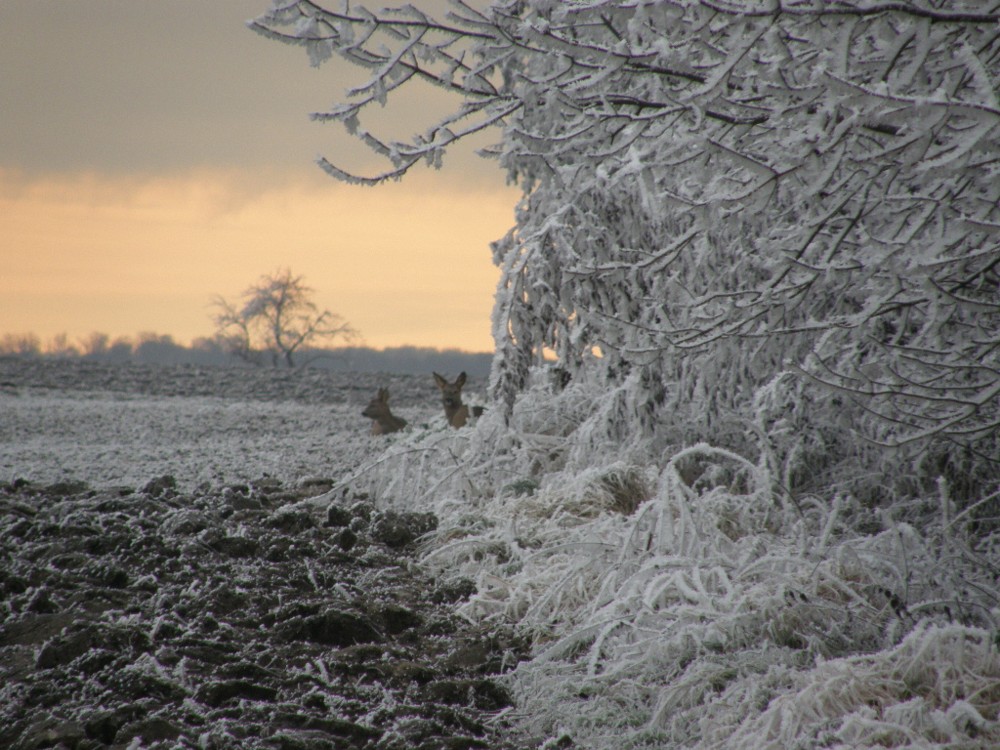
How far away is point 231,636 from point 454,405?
22.1ft

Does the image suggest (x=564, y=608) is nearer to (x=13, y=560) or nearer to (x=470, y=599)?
(x=470, y=599)

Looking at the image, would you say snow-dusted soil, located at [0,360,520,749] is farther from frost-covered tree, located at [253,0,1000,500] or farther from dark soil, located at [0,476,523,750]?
frost-covered tree, located at [253,0,1000,500]

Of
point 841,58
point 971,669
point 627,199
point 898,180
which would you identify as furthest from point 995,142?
point 627,199

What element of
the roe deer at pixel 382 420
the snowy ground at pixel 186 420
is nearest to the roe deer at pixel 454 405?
the snowy ground at pixel 186 420

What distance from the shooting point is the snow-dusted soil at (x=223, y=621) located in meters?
2.99

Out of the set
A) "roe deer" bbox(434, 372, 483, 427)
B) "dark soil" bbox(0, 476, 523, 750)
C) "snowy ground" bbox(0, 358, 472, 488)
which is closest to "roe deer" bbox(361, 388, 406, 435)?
"snowy ground" bbox(0, 358, 472, 488)

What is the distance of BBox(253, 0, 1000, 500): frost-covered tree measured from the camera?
2.46 m

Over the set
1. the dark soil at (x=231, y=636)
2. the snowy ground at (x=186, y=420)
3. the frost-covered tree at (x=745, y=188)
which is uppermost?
the frost-covered tree at (x=745, y=188)

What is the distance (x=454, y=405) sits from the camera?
10461 mm

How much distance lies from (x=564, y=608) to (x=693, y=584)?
0.71m

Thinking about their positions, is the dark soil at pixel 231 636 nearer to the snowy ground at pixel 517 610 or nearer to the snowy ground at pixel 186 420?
the snowy ground at pixel 517 610

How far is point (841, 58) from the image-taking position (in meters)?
2.38

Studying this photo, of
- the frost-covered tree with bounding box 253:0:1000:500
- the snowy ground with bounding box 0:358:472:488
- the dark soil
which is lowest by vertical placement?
the dark soil

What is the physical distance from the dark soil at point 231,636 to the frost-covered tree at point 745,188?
1.59 m
